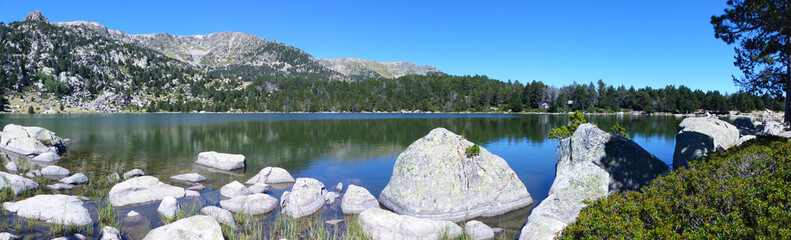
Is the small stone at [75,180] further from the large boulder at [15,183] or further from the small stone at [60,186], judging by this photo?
the large boulder at [15,183]

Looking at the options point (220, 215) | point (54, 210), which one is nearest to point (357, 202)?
point (220, 215)

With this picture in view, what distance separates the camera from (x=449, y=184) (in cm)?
1778

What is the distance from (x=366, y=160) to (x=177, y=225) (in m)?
23.0

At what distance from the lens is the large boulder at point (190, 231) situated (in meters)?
11.7

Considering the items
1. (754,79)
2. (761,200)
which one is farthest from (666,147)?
(761,200)

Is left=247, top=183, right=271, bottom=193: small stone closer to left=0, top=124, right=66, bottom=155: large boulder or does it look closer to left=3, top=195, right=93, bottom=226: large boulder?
left=3, top=195, right=93, bottom=226: large boulder

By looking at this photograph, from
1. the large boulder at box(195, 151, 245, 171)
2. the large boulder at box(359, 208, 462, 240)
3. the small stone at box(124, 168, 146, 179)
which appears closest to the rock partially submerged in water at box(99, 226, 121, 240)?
the large boulder at box(359, 208, 462, 240)

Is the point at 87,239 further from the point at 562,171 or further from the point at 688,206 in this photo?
the point at 562,171

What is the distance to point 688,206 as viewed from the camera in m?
7.35

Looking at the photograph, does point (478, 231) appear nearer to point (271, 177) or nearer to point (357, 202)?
point (357, 202)

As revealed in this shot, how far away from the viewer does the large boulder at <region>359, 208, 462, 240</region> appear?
13.5m

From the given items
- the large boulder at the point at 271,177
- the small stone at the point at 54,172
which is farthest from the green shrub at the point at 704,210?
the small stone at the point at 54,172

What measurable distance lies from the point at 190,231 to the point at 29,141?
127 feet

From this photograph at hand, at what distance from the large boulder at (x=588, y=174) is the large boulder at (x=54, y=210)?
1778 centimetres
